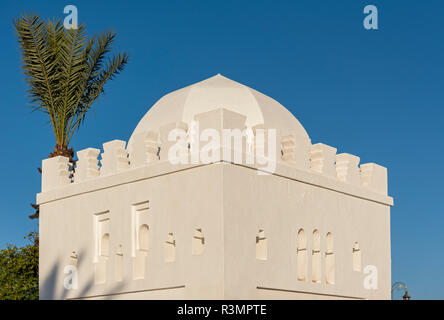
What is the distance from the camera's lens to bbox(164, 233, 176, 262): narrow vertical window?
15.8m

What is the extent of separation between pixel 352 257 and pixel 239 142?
494 centimetres

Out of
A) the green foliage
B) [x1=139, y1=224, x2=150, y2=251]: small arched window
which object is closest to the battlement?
[x1=139, y1=224, x2=150, y2=251]: small arched window

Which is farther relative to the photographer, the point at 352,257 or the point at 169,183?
the point at 352,257

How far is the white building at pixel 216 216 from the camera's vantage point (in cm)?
1511

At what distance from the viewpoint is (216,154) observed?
1495 centimetres

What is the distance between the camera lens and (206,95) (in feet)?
62.5

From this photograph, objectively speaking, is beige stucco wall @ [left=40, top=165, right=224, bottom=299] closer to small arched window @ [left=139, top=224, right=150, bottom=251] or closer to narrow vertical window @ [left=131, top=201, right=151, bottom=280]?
narrow vertical window @ [left=131, top=201, right=151, bottom=280]

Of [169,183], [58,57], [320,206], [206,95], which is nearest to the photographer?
[169,183]

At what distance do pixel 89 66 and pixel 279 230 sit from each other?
9.18 metres
